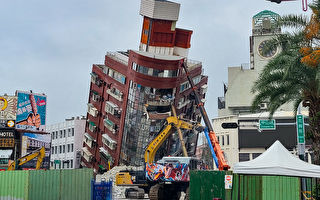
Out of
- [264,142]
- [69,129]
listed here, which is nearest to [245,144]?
[264,142]

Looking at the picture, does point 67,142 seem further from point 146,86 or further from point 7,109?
point 146,86

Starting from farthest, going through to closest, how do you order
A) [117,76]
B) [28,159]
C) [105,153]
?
[28,159]
[105,153]
[117,76]

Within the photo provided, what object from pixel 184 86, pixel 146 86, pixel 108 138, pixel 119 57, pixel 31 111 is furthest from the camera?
pixel 31 111

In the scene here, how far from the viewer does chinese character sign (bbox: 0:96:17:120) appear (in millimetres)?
100500

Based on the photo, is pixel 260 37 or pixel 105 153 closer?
pixel 105 153

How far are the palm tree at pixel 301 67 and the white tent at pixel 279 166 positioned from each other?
5.07m

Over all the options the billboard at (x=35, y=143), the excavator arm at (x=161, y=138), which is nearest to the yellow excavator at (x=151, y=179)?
the excavator arm at (x=161, y=138)

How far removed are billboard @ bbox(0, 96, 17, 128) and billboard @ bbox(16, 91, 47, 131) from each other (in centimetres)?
420

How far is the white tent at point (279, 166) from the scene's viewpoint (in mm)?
22469

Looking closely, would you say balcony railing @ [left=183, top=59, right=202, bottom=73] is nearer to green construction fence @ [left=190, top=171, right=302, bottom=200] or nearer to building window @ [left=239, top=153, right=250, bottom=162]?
building window @ [left=239, top=153, right=250, bottom=162]

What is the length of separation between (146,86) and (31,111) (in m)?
30.2

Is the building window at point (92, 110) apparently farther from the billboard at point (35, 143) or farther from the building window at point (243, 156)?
the building window at point (243, 156)

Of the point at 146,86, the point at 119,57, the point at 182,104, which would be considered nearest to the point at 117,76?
the point at 119,57

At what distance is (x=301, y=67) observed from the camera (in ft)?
97.4
